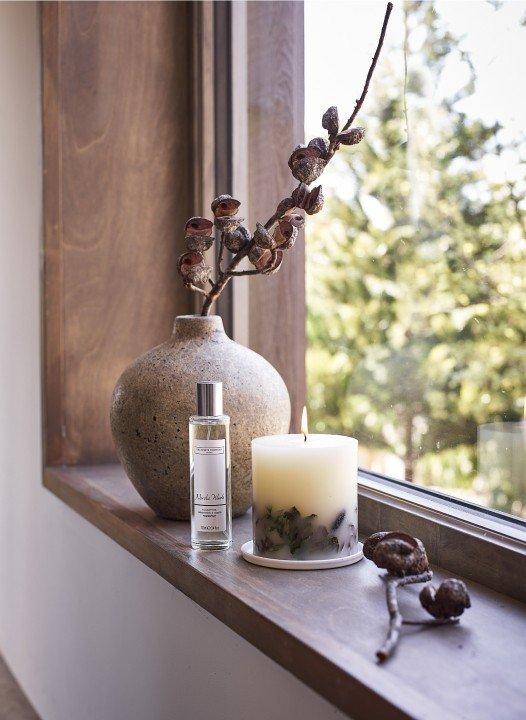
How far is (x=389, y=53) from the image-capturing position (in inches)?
42.3

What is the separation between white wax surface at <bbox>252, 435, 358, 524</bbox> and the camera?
834 millimetres

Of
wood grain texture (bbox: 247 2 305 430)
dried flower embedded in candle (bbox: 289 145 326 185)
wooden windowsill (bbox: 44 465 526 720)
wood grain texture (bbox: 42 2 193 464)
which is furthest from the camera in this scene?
wood grain texture (bbox: 42 2 193 464)

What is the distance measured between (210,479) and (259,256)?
0.89 feet

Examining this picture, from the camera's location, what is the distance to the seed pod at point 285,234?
1.00 metres

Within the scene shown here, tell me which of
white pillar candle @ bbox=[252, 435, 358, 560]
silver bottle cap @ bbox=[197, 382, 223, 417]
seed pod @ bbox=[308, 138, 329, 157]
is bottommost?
white pillar candle @ bbox=[252, 435, 358, 560]

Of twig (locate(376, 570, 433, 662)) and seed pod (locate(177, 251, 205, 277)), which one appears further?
seed pod (locate(177, 251, 205, 277))

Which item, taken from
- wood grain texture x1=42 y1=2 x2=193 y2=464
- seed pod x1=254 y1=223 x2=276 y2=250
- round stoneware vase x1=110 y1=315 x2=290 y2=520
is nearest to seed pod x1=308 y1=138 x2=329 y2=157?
seed pod x1=254 y1=223 x2=276 y2=250

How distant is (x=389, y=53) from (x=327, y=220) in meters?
0.24

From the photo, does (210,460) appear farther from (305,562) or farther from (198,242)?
(198,242)

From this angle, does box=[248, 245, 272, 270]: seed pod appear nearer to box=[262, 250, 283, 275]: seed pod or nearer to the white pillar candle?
box=[262, 250, 283, 275]: seed pod

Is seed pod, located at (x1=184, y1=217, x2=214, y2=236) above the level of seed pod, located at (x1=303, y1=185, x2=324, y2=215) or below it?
below

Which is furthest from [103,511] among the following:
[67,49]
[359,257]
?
[67,49]

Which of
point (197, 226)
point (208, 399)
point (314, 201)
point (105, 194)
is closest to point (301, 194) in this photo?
point (314, 201)

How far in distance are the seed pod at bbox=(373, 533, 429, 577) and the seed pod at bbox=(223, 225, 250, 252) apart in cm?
40
